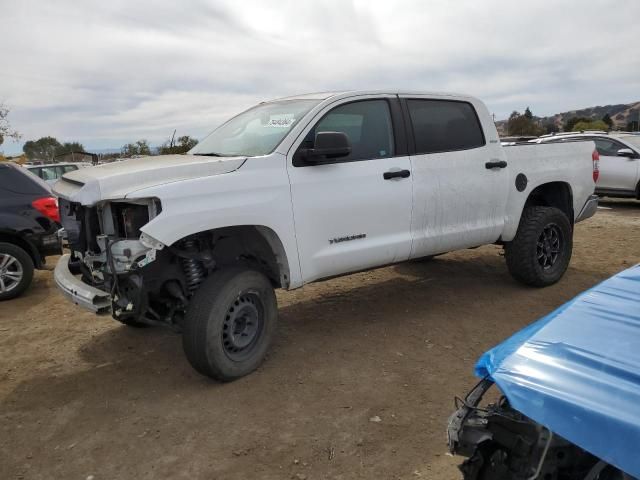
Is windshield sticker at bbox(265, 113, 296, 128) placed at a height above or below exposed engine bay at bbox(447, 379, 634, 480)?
above

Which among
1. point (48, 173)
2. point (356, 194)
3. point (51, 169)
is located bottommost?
point (356, 194)

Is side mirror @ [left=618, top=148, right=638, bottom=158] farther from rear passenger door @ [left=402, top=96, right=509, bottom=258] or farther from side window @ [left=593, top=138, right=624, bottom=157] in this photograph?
rear passenger door @ [left=402, top=96, right=509, bottom=258]

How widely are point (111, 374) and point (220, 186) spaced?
173 cm

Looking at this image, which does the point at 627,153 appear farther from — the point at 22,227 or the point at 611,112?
the point at 611,112

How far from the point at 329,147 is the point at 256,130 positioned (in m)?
0.87

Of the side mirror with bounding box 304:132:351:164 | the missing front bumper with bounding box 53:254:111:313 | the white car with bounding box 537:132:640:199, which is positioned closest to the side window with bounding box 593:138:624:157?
the white car with bounding box 537:132:640:199

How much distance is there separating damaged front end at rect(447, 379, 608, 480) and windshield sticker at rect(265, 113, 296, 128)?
287cm

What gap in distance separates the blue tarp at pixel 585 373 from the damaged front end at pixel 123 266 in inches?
90.0

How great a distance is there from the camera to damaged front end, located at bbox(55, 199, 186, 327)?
3.52 m

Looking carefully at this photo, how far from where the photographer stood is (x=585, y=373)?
1.86 m

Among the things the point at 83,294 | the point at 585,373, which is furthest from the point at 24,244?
the point at 585,373

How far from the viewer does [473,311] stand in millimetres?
5297

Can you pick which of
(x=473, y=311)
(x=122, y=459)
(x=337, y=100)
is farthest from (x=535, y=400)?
(x=473, y=311)

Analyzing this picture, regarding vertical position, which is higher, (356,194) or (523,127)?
(523,127)
